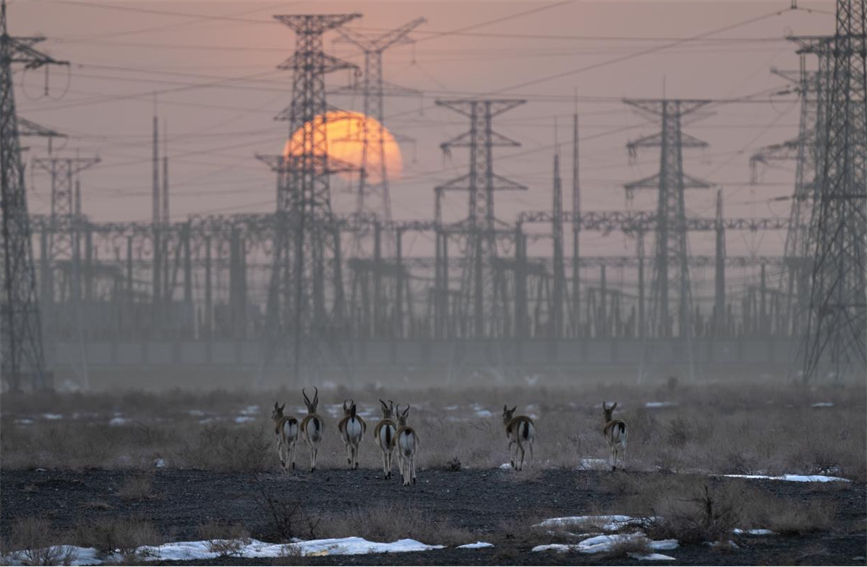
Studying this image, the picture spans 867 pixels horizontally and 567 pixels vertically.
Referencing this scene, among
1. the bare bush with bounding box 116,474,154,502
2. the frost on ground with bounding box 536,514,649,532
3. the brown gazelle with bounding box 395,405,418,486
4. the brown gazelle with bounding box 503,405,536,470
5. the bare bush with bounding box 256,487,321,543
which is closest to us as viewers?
the bare bush with bounding box 256,487,321,543

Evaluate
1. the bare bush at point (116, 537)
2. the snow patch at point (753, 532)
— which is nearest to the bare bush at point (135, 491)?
the bare bush at point (116, 537)

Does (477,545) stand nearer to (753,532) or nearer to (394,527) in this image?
(394,527)

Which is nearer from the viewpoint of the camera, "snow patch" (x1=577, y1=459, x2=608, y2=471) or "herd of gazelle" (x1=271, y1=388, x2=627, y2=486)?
"herd of gazelle" (x1=271, y1=388, x2=627, y2=486)

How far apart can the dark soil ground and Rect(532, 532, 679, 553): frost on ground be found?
153 millimetres

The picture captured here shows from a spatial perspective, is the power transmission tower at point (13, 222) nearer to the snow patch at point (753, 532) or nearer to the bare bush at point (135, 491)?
the bare bush at point (135, 491)

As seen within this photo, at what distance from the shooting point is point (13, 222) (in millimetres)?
54125

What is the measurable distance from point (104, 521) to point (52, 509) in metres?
3.13

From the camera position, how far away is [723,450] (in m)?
26.0

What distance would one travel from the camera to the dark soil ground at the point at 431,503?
14.7 meters

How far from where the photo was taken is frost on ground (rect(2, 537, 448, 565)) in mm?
14961

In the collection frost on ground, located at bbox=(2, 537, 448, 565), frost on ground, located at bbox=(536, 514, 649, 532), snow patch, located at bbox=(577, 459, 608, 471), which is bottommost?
snow patch, located at bbox=(577, 459, 608, 471)

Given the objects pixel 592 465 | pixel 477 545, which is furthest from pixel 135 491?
pixel 592 465

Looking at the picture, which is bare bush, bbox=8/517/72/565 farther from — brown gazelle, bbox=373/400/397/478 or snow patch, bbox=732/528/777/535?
snow patch, bbox=732/528/777/535

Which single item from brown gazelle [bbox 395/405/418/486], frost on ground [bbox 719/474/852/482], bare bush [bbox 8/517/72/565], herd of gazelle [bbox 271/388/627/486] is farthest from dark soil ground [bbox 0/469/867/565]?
bare bush [bbox 8/517/72/565]
